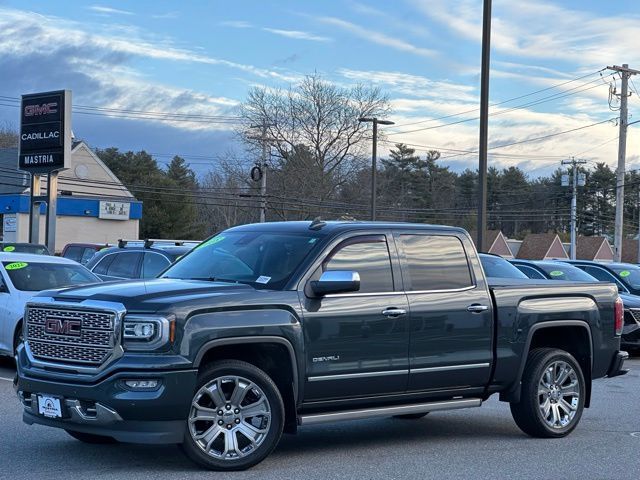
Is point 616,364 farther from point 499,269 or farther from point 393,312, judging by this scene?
point 499,269

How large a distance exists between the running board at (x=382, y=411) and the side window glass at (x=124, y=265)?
9.43 m

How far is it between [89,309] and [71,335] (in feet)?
0.90

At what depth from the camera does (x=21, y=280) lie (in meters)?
13.7

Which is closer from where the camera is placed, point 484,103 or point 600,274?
point 600,274

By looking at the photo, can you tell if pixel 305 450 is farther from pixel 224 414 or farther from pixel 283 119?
pixel 283 119

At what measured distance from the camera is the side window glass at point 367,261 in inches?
309

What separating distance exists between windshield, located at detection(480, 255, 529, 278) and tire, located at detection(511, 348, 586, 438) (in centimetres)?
610

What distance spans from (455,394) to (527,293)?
1.24m

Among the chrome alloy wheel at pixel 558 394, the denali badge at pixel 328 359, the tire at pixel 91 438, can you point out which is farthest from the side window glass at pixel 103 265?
the denali badge at pixel 328 359

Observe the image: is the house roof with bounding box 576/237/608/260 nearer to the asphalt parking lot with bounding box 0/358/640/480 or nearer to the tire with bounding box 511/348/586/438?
the asphalt parking lot with bounding box 0/358/640/480

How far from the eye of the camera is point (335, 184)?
69.6m

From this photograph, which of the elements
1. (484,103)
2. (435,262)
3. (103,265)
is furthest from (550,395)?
(484,103)

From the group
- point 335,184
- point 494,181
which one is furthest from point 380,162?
point 335,184

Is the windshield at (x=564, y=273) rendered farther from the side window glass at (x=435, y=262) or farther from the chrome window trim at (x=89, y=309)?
the chrome window trim at (x=89, y=309)
